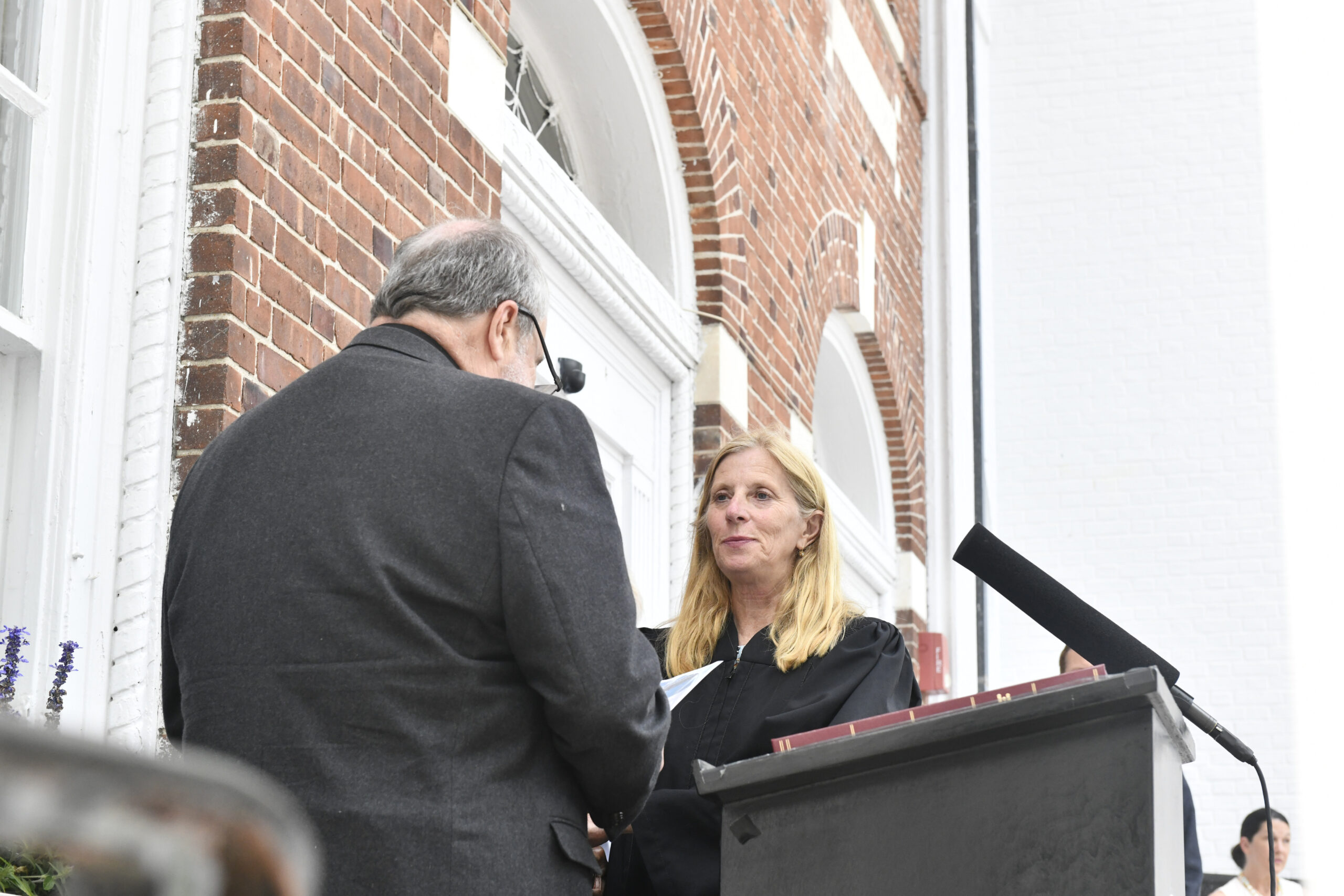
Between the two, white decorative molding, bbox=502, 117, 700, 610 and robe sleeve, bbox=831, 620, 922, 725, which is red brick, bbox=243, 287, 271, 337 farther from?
white decorative molding, bbox=502, 117, 700, 610

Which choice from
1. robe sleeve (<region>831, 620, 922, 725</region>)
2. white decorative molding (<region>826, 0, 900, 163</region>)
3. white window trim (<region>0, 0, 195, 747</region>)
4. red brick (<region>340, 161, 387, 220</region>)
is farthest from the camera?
white decorative molding (<region>826, 0, 900, 163</region>)

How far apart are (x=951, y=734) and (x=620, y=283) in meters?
4.21

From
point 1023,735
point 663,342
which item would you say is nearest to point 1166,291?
point 663,342

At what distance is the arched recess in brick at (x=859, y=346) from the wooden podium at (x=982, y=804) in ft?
19.2

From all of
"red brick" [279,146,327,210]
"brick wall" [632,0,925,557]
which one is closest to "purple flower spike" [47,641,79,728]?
"red brick" [279,146,327,210]

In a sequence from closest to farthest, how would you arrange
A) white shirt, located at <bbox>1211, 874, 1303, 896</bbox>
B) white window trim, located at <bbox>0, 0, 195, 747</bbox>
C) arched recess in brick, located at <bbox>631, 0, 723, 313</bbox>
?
white window trim, located at <bbox>0, 0, 195, 747</bbox> → arched recess in brick, located at <bbox>631, 0, 723, 313</bbox> → white shirt, located at <bbox>1211, 874, 1303, 896</bbox>

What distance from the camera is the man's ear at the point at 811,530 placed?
3068 millimetres

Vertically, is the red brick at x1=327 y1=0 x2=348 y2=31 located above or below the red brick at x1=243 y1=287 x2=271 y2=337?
above

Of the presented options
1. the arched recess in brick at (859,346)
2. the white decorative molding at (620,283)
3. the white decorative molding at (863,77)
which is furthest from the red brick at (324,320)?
the white decorative molding at (863,77)

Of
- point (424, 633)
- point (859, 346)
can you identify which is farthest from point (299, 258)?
point (859, 346)

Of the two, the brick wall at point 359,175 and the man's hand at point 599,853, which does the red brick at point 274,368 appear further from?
the man's hand at point 599,853

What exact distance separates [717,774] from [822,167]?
6659 mm

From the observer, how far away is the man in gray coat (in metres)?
1.81

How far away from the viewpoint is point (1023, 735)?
1.81m
